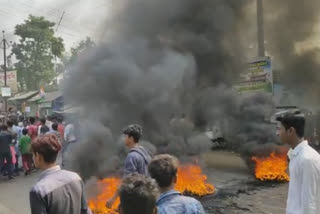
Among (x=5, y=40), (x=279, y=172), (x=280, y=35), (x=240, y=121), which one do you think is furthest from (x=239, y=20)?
(x=5, y=40)

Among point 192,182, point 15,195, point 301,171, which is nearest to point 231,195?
point 192,182

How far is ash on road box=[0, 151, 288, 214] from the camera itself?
8102 millimetres

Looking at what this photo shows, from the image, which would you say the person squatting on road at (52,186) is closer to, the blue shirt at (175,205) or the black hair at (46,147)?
the black hair at (46,147)

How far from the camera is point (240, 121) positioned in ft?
44.1

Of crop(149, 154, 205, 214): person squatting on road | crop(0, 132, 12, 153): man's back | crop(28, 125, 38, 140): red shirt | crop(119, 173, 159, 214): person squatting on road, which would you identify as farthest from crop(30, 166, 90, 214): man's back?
crop(28, 125, 38, 140): red shirt

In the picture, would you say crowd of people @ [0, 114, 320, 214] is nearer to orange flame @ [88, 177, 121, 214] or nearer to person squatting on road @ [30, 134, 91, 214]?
person squatting on road @ [30, 134, 91, 214]

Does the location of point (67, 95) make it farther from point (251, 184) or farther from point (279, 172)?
point (279, 172)

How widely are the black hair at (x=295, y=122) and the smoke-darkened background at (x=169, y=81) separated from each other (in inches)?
209

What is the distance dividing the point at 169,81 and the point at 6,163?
5.48 m

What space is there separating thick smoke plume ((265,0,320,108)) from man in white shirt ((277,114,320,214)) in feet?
48.6

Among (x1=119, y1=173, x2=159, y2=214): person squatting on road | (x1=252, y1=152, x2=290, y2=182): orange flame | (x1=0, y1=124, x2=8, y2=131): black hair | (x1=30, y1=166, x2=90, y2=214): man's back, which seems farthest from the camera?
(x1=0, y1=124, x2=8, y2=131): black hair

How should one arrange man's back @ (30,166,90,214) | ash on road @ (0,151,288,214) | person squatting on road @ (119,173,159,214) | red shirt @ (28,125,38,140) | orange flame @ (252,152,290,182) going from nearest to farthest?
person squatting on road @ (119,173,159,214) < man's back @ (30,166,90,214) < ash on road @ (0,151,288,214) < orange flame @ (252,152,290,182) < red shirt @ (28,125,38,140)

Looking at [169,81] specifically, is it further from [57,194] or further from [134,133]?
[57,194]

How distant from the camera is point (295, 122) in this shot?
3.30m
